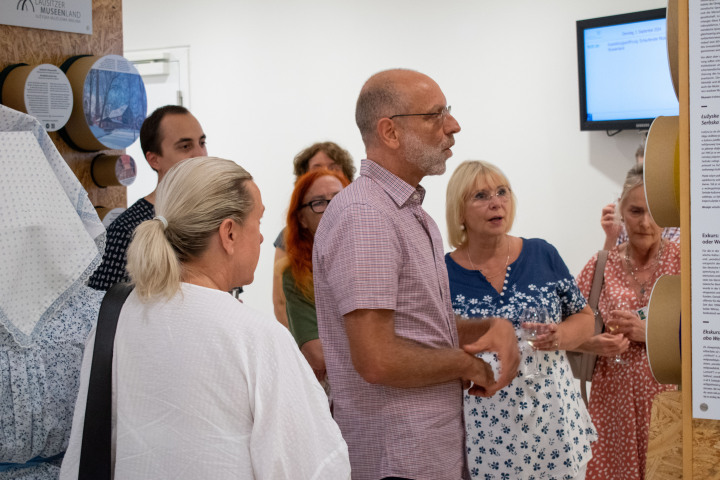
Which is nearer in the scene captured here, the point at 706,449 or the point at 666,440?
the point at 706,449

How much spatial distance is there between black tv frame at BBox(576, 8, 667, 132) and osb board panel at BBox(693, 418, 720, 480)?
129 inches

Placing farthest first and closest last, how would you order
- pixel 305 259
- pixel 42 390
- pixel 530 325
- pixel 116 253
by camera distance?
pixel 305 259, pixel 116 253, pixel 530 325, pixel 42 390

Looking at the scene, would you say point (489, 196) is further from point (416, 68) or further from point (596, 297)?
point (416, 68)

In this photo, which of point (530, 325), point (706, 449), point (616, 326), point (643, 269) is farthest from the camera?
point (643, 269)

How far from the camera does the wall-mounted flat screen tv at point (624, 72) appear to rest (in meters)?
4.29

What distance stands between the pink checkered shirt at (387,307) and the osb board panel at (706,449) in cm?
75

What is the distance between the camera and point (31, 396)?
1.60 metres

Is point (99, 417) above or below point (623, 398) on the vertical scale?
above

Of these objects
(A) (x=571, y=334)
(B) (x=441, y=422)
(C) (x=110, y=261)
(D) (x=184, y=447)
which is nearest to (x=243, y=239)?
(D) (x=184, y=447)

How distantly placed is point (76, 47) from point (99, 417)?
1898 millimetres

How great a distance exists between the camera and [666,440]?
145cm

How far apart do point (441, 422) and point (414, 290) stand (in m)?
0.34

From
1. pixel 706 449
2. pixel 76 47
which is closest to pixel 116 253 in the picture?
pixel 76 47

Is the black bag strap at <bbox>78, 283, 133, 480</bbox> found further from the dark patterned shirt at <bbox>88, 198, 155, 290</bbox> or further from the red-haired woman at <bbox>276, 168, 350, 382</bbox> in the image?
the red-haired woman at <bbox>276, 168, 350, 382</bbox>
